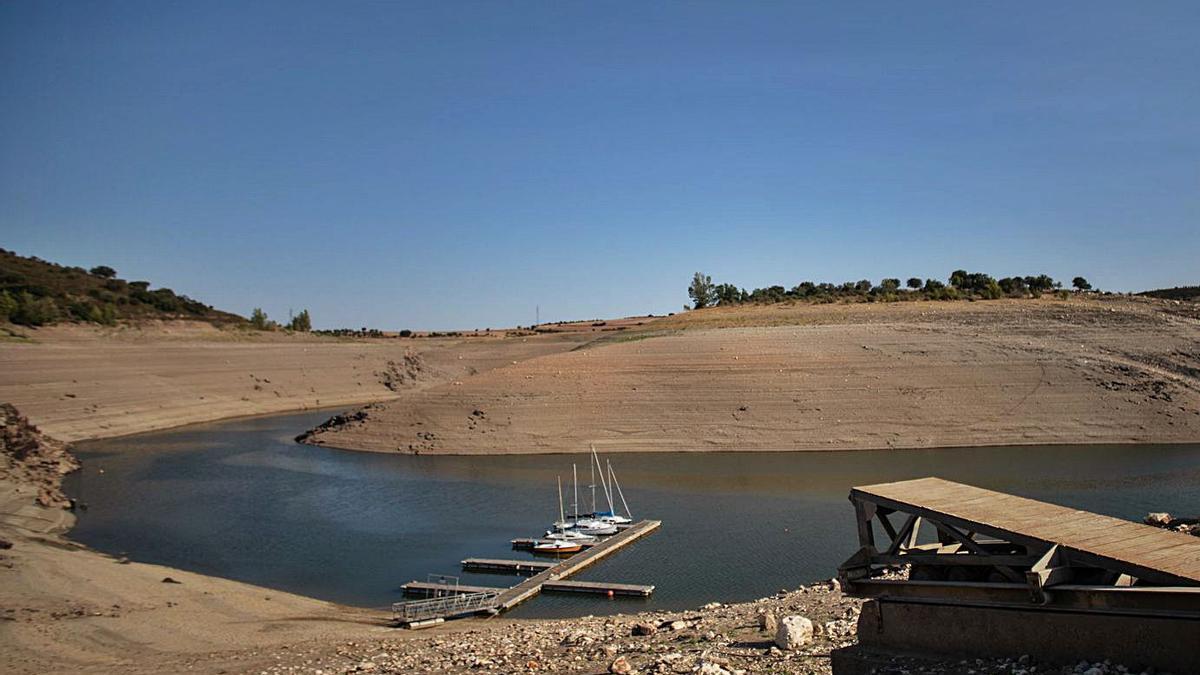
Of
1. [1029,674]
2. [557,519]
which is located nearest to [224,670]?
[1029,674]

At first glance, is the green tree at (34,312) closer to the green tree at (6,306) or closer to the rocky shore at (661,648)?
the green tree at (6,306)

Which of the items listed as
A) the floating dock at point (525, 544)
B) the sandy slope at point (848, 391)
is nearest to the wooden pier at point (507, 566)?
the floating dock at point (525, 544)

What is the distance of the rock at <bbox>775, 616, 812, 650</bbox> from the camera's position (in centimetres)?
899

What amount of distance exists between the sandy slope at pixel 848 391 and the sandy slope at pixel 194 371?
13723 millimetres

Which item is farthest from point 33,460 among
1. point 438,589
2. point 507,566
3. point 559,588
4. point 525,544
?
point 559,588

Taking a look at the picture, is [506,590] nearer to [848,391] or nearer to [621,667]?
[621,667]

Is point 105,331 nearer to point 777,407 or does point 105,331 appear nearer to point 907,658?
point 777,407

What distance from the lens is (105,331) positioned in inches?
2345

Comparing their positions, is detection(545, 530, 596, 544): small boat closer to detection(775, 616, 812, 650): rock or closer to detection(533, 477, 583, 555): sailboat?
detection(533, 477, 583, 555): sailboat

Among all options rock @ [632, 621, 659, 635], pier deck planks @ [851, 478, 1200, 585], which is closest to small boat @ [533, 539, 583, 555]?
rock @ [632, 621, 659, 635]

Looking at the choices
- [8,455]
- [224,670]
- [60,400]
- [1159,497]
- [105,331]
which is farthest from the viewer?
[105,331]

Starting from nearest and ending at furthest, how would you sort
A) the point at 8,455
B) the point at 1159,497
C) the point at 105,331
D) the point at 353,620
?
the point at 353,620, the point at 1159,497, the point at 8,455, the point at 105,331

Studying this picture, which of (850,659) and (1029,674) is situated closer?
(1029,674)

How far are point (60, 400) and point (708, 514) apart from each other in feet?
122
